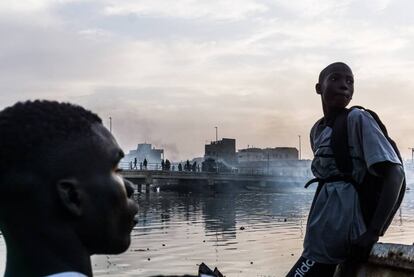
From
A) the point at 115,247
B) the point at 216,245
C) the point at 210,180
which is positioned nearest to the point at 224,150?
the point at 210,180

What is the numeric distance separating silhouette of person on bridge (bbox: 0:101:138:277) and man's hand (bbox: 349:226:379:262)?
7.14 ft

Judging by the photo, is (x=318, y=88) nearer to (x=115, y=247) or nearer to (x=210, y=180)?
(x=115, y=247)

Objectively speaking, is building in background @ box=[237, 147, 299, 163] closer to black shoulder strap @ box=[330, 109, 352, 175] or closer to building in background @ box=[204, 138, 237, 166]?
building in background @ box=[204, 138, 237, 166]

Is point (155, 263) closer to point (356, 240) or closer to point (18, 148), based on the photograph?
point (356, 240)

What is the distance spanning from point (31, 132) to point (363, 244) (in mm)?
2366

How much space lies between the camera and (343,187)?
11.1 ft

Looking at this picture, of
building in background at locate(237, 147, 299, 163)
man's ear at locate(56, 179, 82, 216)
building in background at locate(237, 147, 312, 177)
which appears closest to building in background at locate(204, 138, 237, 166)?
building in background at locate(237, 147, 312, 177)

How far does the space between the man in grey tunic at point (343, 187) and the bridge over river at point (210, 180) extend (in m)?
58.9

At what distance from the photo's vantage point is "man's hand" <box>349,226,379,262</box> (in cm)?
322

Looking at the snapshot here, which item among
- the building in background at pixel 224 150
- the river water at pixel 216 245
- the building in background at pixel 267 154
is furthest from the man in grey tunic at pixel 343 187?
the building in background at pixel 267 154

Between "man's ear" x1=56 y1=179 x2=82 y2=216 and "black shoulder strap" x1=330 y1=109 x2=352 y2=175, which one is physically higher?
"black shoulder strap" x1=330 y1=109 x2=352 y2=175

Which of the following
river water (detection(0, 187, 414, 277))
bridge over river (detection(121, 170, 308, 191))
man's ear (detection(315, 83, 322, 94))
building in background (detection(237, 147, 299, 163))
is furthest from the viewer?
building in background (detection(237, 147, 299, 163))

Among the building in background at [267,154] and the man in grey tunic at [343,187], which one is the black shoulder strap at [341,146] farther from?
the building in background at [267,154]

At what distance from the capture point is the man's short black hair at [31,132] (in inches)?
49.7
